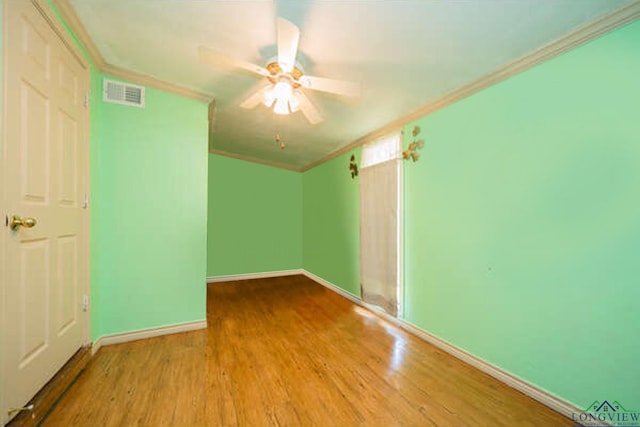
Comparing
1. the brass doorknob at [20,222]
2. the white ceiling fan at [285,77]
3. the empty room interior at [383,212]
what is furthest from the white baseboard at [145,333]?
the white ceiling fan at [285,77]

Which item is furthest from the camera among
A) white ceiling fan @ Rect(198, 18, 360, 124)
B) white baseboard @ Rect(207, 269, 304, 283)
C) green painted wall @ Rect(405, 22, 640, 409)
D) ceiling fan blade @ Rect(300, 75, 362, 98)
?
white baseboard @ Rect(207, 269, 304, 283)

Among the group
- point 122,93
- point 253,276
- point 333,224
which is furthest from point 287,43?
point 253,276

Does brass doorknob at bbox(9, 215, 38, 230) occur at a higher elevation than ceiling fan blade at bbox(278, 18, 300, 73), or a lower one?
lower

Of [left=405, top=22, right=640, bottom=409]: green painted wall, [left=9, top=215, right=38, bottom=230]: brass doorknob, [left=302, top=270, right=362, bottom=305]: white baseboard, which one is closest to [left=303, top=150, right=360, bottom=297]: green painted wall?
[left=302, top=270, right=362, bottom=305]: white baseboard

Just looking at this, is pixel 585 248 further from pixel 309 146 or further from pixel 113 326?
pixel 113 326

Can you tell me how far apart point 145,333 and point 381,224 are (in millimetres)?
2564

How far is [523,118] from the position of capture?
1.57 meters

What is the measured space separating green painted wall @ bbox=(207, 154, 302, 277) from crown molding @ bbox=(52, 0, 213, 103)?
6.90 feet

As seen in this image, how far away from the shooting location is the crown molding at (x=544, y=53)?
1188mm

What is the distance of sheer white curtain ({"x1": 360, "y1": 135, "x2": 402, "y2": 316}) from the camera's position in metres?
2.55

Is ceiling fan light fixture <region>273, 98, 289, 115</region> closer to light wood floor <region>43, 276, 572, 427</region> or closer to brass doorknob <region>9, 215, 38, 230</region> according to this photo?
brass doorknob <region>9, 215, 38, 230</region>

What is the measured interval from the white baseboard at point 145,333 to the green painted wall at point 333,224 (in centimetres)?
195

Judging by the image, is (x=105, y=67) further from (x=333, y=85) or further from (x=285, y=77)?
(x=333, y=85)

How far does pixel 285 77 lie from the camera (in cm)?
158
